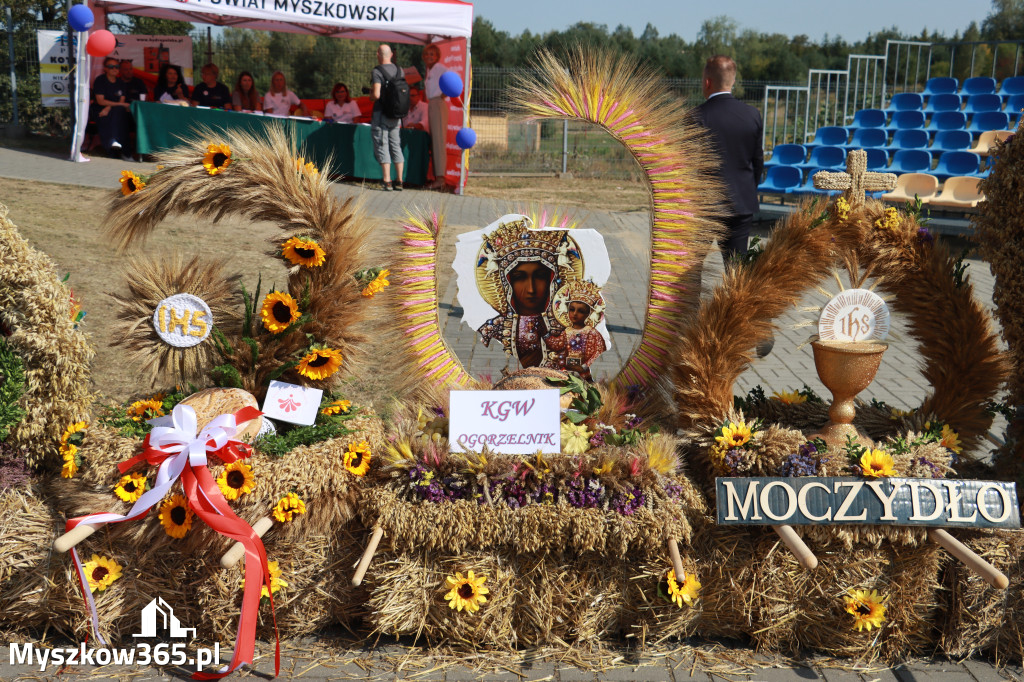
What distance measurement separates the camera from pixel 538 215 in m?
2.98

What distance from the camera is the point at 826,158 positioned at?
12.4m

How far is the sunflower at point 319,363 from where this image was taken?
8.50 ft

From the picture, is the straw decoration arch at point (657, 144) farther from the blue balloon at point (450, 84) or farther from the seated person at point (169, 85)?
the seated person at point (169, 85)

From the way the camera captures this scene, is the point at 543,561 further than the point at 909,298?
No

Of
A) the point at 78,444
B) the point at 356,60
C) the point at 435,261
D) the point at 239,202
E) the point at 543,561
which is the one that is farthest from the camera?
the point at 356,60

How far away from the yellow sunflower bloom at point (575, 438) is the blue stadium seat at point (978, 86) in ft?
44.5

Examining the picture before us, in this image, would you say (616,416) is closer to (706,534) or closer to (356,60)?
(706,534)

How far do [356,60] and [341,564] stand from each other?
2282 centimetres

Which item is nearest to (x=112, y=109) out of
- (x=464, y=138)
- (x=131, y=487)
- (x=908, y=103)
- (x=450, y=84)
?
(x=450, y=84)

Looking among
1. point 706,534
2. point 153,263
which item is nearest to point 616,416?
point 706,534

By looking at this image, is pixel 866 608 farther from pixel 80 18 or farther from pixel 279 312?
pixel 80 18

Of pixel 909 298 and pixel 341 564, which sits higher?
pixel 909 298

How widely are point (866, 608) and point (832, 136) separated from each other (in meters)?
11.9

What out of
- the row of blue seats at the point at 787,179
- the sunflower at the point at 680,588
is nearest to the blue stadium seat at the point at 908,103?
the row of blue seats at the point at 787,179
